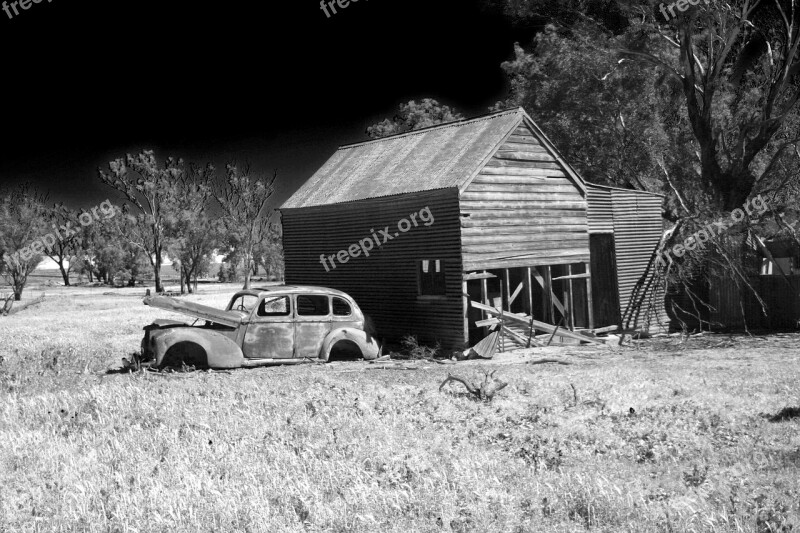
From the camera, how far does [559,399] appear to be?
38.1 feet

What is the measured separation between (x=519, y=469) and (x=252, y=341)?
9265 millimetres

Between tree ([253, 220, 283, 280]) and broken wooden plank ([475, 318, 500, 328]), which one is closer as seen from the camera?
broken wooden plank ([475, 318, 500, 328])

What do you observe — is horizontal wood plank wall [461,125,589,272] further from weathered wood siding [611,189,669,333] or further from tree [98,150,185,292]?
tree [98,150,185,292]

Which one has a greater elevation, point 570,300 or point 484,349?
point 570,300

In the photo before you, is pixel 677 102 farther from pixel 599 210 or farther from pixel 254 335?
pixel 254 335

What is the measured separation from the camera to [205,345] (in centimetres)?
1488

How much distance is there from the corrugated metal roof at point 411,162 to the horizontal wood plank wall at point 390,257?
355mm

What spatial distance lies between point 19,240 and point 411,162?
40979mm

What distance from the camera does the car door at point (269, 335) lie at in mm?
15719

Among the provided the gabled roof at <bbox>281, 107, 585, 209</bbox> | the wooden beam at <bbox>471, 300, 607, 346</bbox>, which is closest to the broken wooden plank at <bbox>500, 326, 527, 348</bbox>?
the wooden beam at <bbox>471, 300, 607, 346</bbox>

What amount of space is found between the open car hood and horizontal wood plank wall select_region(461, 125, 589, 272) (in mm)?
6507

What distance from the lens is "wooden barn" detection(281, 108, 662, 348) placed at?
19625 millimetres

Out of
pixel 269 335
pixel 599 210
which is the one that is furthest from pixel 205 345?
pixel 599 210

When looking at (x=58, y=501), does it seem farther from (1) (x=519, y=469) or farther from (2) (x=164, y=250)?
(2) (x=164, y=250)
